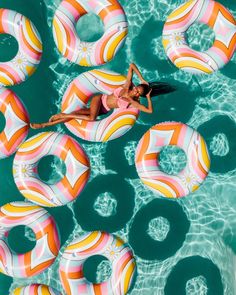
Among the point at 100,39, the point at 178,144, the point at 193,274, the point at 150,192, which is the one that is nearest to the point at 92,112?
the point at 100,39

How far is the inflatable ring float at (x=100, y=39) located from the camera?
6.43 metres

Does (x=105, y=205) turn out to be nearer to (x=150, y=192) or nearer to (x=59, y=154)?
(x=150, y=192)

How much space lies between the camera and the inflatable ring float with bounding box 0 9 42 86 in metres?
6.52

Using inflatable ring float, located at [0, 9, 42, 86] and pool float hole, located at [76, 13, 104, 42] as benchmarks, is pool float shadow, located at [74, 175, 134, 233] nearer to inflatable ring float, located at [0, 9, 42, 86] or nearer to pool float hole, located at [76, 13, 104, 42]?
inflatable ring float, located at [0, 9, 42, 86]

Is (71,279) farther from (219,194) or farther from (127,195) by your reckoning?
(219,194)

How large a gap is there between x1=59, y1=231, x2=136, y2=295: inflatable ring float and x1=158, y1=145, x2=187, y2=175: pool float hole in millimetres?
1460

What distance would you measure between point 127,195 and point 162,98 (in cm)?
161

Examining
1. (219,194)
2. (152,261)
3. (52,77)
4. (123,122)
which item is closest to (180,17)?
(123,122)

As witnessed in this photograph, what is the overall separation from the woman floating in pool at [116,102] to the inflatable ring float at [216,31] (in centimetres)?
67

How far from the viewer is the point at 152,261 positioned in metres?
7.04

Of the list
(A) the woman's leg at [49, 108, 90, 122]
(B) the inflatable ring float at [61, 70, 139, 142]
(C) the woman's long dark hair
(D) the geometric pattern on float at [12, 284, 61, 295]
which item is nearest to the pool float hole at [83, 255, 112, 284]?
(D) the geometric pattern on float at [12, 284, 61, 295]

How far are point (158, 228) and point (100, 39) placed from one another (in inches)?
117

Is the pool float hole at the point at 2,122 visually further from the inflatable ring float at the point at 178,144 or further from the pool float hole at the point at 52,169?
the inflatable ring float at the point at 178,144

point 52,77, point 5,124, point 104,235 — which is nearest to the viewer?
point 104,235
